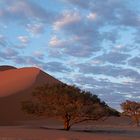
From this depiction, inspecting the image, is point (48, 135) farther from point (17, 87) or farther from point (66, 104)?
point (17, 87)

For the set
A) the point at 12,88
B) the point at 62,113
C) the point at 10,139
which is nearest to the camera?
the point at 10,139

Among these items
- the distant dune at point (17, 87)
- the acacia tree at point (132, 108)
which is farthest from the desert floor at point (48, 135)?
the acacia tree at point (132, 108)

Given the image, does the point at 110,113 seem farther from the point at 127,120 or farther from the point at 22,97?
the point at 127,120

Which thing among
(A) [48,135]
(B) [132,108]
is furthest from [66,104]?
(B) [132,108]

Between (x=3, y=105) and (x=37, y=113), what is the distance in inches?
1269

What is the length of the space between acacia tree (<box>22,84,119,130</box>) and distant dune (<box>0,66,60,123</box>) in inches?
1075

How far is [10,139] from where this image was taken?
1027 inches

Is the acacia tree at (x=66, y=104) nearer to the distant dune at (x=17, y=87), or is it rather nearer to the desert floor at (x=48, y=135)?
the desert floor at (x=48, y=135)

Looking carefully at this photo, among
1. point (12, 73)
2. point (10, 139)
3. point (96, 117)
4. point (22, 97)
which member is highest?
point (12, 73)

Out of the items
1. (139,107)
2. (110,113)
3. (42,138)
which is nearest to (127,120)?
(139,107)

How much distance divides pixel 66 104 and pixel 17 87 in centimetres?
4407

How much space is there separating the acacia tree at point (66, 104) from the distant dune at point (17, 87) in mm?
27312

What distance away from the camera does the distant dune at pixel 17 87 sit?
75125mm

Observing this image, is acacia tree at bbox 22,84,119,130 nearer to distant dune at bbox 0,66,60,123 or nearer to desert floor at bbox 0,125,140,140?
desert floor at bbox 0,125,140,140
